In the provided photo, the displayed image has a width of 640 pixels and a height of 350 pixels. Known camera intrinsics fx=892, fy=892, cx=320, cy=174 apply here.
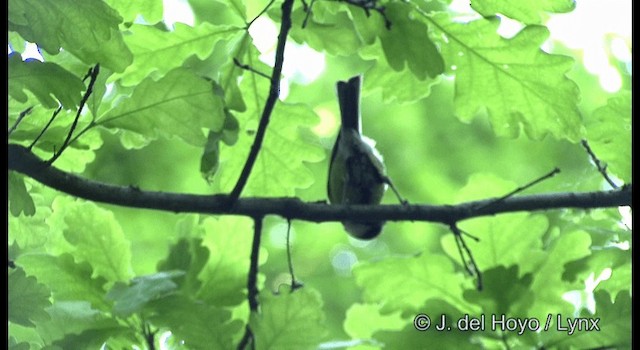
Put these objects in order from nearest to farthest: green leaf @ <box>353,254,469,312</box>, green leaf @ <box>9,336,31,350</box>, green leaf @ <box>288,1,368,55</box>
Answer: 1. green leaf @ <box>9,336,31,350</box>
2. green leaf @ <box>288,1,368,55</box>
3. green leaf @ <box>353,254,469,312</box>

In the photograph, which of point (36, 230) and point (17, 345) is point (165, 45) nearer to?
point (36, 230)

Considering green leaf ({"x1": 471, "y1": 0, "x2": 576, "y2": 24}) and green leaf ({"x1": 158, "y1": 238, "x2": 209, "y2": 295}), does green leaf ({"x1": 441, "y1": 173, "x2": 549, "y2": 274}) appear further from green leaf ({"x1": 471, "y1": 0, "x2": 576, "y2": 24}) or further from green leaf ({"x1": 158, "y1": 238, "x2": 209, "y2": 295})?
green leaf ({"x1": 158, "y1": 238, "x2": 209, "y2": 295})

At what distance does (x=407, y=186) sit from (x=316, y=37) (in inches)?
134

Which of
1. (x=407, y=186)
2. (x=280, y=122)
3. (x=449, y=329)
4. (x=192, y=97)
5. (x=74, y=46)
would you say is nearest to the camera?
(x=74, y=46)

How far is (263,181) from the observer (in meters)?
2.52

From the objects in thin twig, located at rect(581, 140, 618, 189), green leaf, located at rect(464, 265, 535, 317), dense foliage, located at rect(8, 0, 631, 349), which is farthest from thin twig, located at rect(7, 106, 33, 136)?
thin twig, located at rect(581, 140, 618, 189)

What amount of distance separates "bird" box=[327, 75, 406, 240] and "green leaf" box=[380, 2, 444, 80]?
2.93 ft

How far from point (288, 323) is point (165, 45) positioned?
816mm

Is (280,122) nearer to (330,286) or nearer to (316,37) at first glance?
(316,37)

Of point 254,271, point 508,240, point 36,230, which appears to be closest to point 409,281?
point 508,240

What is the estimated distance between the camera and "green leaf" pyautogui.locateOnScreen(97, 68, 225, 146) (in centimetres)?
189

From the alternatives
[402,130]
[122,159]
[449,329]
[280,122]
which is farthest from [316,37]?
[402,130]

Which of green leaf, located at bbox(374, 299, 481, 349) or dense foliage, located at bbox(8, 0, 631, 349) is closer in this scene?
dense foliage, located at bbox(8, 0, 631, 349)

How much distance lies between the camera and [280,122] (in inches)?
99.3
